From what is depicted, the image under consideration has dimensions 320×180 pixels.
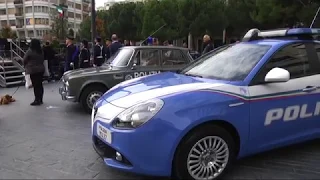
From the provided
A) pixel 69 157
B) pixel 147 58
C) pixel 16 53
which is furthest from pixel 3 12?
pixel 69 157

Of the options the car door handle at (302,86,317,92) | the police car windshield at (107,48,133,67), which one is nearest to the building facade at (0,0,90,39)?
the police car windshield at (107,48,133,67)

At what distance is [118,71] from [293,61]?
414 cm

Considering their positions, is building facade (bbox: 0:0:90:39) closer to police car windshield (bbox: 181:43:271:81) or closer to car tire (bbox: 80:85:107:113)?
car tire (bbox: 80:85:107:113)

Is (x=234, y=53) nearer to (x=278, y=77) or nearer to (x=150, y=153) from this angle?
(x=278, y=77)

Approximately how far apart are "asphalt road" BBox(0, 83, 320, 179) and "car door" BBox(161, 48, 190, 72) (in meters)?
2.34

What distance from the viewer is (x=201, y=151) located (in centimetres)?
342

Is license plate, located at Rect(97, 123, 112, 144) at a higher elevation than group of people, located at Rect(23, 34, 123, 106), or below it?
below

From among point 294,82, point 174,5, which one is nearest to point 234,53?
point 294,82

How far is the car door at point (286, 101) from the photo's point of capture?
3.65m

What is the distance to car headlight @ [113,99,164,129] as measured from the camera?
3.21m

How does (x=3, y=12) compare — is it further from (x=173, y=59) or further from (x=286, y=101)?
(x=286, y=101)

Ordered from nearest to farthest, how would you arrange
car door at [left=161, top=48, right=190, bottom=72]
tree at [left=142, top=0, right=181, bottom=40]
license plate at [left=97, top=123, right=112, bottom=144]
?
license plate at [left=97, top=123, right=112, bottom=144] → car door at [left=161, top=48, right=190, bottom=72] → tree at [left=142, top=0, right=181, bottom=40]

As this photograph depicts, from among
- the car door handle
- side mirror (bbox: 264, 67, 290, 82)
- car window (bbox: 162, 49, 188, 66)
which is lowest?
the car door handle

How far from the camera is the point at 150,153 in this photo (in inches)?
125
